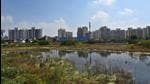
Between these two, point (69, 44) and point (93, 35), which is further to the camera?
point (93, 35)

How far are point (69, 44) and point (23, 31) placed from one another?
9241 cm

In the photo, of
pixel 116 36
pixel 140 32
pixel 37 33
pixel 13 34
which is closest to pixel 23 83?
pixel 140 32

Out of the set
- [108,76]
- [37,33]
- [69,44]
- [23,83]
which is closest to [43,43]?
[69,44]

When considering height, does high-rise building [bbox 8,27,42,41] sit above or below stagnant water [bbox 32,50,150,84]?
above

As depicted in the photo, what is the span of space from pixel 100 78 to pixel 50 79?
3.99 meters

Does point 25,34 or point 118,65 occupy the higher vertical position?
point 25,34

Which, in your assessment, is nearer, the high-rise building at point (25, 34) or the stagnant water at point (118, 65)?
the stagnant water at point (118, 65)

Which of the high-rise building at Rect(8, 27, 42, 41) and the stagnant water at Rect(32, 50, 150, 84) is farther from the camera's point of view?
the high-rise building at Rect(8, 27, 42, 41)

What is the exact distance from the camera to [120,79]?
15062 mm

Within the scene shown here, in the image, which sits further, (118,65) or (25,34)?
(25,34)

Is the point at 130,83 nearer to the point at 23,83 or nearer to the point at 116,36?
the point at 23,83

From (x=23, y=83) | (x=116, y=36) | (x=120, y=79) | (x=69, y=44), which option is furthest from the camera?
(x=116, y=36)

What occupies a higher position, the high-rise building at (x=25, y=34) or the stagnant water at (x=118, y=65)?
the high-rise building at (x=25, y=34)

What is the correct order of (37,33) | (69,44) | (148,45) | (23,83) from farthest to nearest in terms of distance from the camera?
(37,33) < (69,44) < (148,45) < (23,83)
